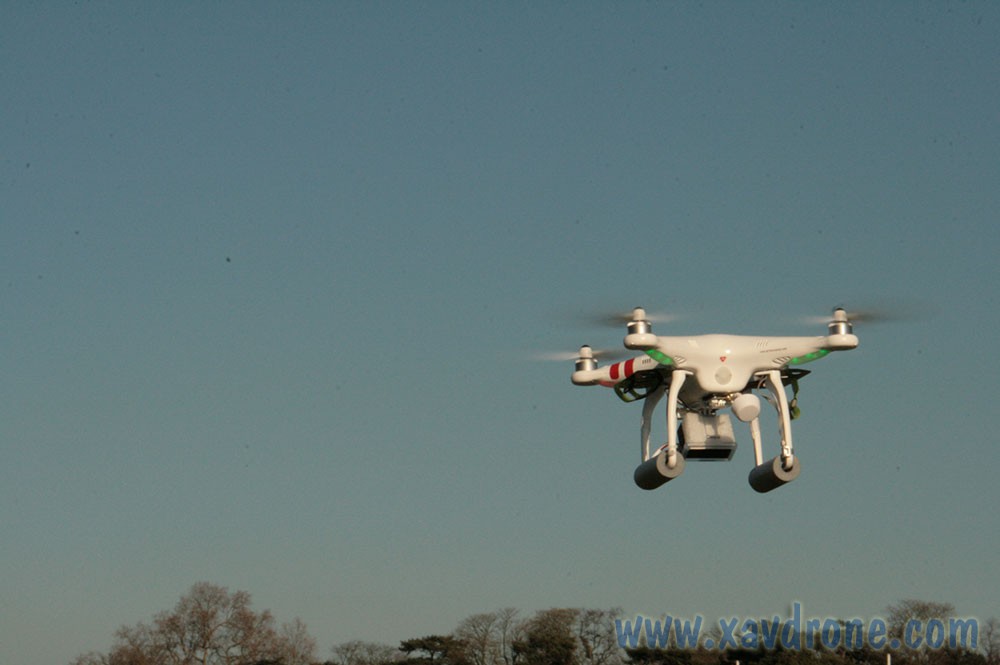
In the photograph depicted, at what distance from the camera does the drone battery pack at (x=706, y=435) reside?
39.2 meters

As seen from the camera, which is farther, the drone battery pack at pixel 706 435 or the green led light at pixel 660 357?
the drone battery pack at pixel 706 435

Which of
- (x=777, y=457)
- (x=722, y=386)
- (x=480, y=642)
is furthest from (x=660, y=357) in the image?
(x=480, y=642)

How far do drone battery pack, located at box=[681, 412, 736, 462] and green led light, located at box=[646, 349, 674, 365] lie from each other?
5.94ft

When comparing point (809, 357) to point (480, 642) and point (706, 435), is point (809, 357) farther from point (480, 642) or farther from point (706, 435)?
point (480, 642)

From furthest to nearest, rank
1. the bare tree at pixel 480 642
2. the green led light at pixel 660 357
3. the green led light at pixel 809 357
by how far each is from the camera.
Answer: the bare tree at pixel 480 642 → the green led light at pixel 809 357 → the green led light at pixel 660 357

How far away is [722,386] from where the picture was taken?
126ft

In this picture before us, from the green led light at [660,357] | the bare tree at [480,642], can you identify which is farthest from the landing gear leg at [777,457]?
the bare tree at [480,642]

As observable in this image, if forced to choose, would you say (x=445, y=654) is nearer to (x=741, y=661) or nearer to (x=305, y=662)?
(x=305, y=662)

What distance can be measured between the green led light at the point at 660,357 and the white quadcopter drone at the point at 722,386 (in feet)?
0.07

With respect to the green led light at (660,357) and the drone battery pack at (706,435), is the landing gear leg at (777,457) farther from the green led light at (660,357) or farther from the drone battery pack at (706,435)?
the green led light at (660,357)

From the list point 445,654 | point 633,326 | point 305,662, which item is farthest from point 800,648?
point 633,326

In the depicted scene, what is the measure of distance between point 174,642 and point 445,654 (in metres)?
21.1

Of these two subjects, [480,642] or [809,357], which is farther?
[480,642]

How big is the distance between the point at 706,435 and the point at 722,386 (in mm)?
1348
